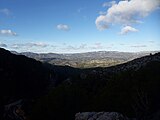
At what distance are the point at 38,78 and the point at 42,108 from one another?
101730 mm

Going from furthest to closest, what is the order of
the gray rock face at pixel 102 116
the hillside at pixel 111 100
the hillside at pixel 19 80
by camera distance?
the hillside at pixel 19 80
the hillside at pixel 111 100
the gray rock face at pixel 102 116

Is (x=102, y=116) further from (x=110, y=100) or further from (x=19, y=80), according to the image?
(x=19, y=80)

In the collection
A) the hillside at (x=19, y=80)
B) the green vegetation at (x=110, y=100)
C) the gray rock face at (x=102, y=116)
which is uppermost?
the gray rock face at (x=102, y=116)

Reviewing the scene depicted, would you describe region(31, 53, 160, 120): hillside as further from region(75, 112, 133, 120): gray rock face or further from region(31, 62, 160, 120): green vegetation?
region(75, 112, 133, 120): gray rock face

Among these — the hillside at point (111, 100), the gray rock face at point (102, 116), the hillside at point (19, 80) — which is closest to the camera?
the gray rock face at point (102, 116)

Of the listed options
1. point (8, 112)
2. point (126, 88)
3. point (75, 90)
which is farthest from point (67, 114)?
point (8, 112)

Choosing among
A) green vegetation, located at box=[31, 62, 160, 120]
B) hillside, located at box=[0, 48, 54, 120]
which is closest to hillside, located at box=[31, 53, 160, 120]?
green vegetation, located at box=[31, 62, 160, 120]

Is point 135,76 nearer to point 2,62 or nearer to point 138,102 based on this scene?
point 138,102

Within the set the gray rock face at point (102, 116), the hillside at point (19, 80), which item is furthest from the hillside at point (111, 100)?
the hillside at point (19, 80)

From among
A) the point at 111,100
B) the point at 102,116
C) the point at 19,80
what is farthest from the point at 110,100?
the point at 19,80

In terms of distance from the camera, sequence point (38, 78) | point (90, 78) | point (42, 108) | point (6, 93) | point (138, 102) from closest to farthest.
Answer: point (138, 102) < point (42, 108) < point (90, 78) < point (6, 93) < point (38, 78)

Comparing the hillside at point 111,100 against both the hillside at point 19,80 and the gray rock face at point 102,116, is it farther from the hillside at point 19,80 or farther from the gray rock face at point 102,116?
the hillside at point 19,80

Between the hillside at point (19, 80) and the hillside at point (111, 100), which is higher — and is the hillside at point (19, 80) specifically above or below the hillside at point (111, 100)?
below

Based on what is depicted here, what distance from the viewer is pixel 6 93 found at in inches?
Answer: 4756
